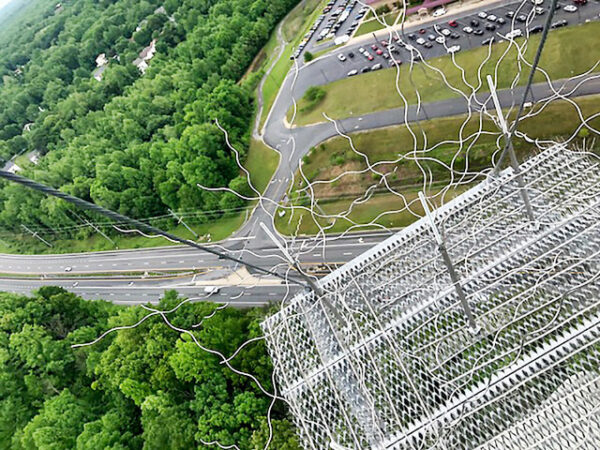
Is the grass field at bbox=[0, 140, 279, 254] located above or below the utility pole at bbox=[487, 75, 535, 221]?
below

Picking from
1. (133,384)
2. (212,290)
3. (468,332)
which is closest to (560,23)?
(468,332)

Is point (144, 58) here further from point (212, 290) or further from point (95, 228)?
point (212, 290)

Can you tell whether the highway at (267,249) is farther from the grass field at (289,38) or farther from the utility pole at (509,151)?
the utility pole at (509,151)

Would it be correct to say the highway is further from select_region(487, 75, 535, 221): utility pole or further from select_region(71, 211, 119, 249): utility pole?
select_region(487, 75, 535, 221): utility pole

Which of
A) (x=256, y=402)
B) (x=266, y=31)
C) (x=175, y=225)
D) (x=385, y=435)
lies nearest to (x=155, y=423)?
(x=256, y=402)

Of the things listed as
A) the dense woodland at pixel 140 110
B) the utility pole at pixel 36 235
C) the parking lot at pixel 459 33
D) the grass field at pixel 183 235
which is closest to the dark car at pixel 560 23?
the parking lot at pixel 459 33

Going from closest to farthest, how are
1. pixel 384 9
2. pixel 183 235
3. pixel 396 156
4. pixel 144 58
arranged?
pixel 396 156, pixel 183 235, pixel 384 9, pixel 144 58

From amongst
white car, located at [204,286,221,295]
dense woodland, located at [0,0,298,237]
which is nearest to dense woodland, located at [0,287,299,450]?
white car, located at [204,286,221,295]
